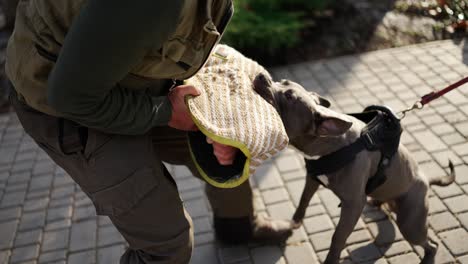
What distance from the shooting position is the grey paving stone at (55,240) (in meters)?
3.91

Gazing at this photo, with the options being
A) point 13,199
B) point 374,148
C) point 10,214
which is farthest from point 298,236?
point 13,199

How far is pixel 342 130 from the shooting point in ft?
9.15

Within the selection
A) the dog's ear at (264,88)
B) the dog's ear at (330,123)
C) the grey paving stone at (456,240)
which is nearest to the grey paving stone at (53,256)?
the dog's ear at (264,88)

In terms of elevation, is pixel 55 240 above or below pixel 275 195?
below

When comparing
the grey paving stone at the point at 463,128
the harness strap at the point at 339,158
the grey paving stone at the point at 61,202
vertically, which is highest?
the harness strap at the point at 339,158

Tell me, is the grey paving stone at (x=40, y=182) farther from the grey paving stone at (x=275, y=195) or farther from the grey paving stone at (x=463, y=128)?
the grey paving stone at (x=463, y=128)

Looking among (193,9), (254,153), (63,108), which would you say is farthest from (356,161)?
(63,108)

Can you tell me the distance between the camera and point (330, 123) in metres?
2.78

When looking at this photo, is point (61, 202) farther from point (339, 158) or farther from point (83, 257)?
point (339, 158)

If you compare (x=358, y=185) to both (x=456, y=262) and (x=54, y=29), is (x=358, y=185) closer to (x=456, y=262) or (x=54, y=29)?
(x=456, y=262)

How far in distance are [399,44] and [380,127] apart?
4.11 m

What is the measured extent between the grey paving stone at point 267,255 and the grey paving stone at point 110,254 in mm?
1090

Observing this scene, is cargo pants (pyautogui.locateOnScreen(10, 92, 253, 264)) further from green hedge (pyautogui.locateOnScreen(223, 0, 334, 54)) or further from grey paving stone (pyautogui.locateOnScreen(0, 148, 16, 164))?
green hedge (pyautogui.locateOnScreen(223, 0, 334, 54))

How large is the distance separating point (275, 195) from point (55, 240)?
1.95 m
